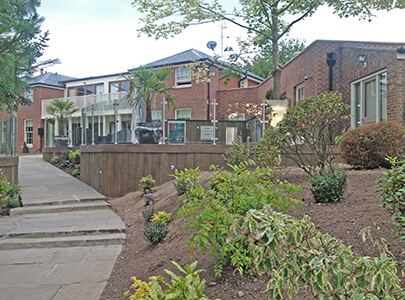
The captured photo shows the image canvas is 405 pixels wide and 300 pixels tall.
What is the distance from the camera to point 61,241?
18.8ft

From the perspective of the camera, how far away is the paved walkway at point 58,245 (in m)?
3.97

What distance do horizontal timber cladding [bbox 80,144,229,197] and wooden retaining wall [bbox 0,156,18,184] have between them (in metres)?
2.47

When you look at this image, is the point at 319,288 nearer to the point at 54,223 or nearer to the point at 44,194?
the point at 54,223

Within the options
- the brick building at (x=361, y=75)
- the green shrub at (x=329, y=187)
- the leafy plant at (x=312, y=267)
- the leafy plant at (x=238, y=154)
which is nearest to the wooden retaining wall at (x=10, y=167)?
the leafy plant at (x=238, y=154)

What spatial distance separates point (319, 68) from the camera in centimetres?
1187

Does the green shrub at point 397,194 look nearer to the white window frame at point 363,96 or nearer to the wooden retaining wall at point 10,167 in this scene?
the white window frame at point 363,96

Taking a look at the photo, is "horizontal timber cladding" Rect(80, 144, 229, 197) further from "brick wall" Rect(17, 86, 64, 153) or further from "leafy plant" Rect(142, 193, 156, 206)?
"brick wall" Rect(17, 86, 64, 153)

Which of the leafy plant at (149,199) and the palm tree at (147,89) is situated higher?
the palm tree at (147,89)

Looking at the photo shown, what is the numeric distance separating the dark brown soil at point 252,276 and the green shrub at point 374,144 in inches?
27.8

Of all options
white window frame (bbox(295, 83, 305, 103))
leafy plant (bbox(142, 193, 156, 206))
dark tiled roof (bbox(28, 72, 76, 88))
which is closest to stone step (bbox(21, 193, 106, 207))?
leafy plant (bbox(142, 193, 156, 206))

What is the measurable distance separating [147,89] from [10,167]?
4365 millimetres

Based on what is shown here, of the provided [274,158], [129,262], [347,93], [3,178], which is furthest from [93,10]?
[347,93]

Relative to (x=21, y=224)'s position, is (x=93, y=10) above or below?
above

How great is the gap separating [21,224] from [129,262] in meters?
3.24
